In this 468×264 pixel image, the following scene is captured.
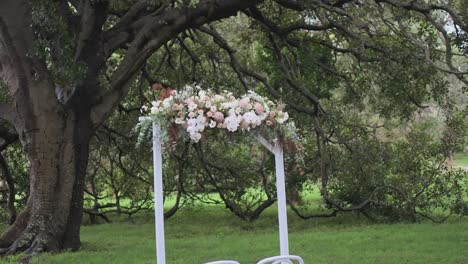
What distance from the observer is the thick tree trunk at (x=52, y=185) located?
10.7 meters

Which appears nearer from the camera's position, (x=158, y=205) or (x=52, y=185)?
(x=158, y=205)

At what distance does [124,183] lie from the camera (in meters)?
17.1

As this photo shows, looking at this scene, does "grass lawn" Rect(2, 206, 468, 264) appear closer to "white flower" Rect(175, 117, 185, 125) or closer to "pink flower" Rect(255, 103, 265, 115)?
"pink flower" Rect(255, 103, 265, 115)

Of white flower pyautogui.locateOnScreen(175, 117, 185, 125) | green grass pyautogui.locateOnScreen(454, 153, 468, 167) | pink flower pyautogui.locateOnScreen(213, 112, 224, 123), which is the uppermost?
green grass pyautogui.locateOnScreen(454, 153, 468, 167)

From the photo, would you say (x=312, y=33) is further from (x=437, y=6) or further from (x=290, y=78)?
(x=437, y=6)

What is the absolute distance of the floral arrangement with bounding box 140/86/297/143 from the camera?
631 cm

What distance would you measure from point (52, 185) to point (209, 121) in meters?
5.04

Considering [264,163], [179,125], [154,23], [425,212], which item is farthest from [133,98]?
[179,125]

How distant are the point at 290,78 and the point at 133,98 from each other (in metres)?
3.57

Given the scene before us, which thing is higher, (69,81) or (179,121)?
(69,81)

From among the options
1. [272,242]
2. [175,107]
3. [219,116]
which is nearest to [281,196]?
[219,116]

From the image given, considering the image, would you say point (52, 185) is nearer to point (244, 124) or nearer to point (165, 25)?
point (165, 25)

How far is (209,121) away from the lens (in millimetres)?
6418

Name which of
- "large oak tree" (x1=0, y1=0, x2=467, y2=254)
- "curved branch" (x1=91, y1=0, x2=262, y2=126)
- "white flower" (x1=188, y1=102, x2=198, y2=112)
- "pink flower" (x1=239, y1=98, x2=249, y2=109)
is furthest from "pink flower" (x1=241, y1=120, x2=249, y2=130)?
"curved branch" (x1=91, y1=0, x2=262, y2=126)
